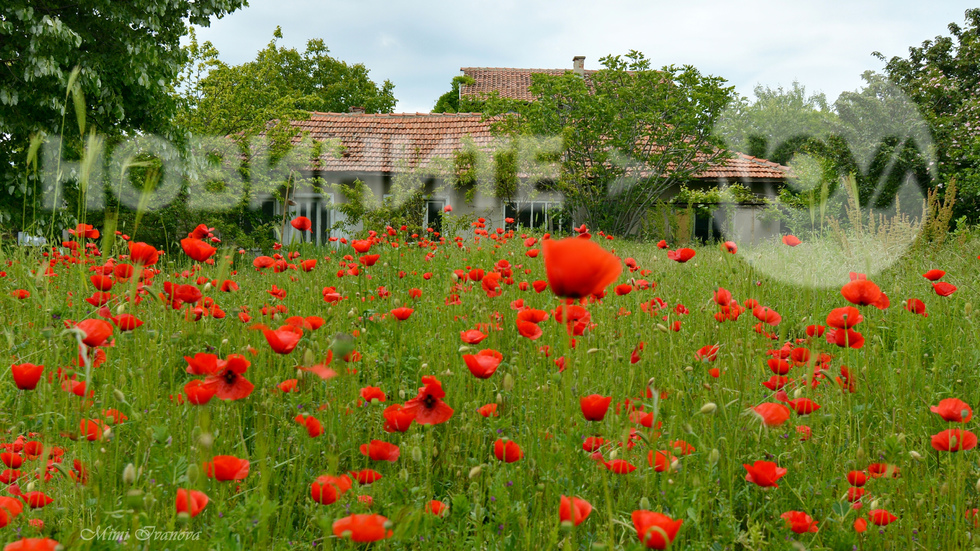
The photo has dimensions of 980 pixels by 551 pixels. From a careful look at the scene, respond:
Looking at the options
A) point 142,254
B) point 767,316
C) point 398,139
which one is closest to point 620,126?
point 398,139

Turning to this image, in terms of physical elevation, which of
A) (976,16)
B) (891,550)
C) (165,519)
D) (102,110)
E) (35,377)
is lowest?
(891,550)

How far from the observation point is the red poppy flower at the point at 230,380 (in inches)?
47.8

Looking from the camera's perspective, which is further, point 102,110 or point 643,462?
point 102,110

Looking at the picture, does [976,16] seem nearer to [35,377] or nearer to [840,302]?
[840,302]

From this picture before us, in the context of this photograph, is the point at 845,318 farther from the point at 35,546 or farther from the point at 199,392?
the point at 35,546

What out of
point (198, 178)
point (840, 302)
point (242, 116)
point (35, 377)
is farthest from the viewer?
point (242, 116)

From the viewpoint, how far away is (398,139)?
17.7 meters

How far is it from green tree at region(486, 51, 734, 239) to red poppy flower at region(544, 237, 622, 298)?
13.1m

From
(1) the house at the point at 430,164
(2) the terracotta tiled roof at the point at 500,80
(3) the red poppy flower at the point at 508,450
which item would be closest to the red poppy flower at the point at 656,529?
(3) the red poppy flower at the point at 508,450

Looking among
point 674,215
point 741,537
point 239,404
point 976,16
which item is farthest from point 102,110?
point 976,16

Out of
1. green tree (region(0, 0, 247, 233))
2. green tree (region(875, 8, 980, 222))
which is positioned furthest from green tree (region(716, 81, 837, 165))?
green tree (region(0, 0, 247, 233))

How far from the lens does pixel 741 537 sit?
4.51 feet

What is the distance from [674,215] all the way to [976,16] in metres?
15.4

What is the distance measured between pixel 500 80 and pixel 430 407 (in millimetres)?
26515
